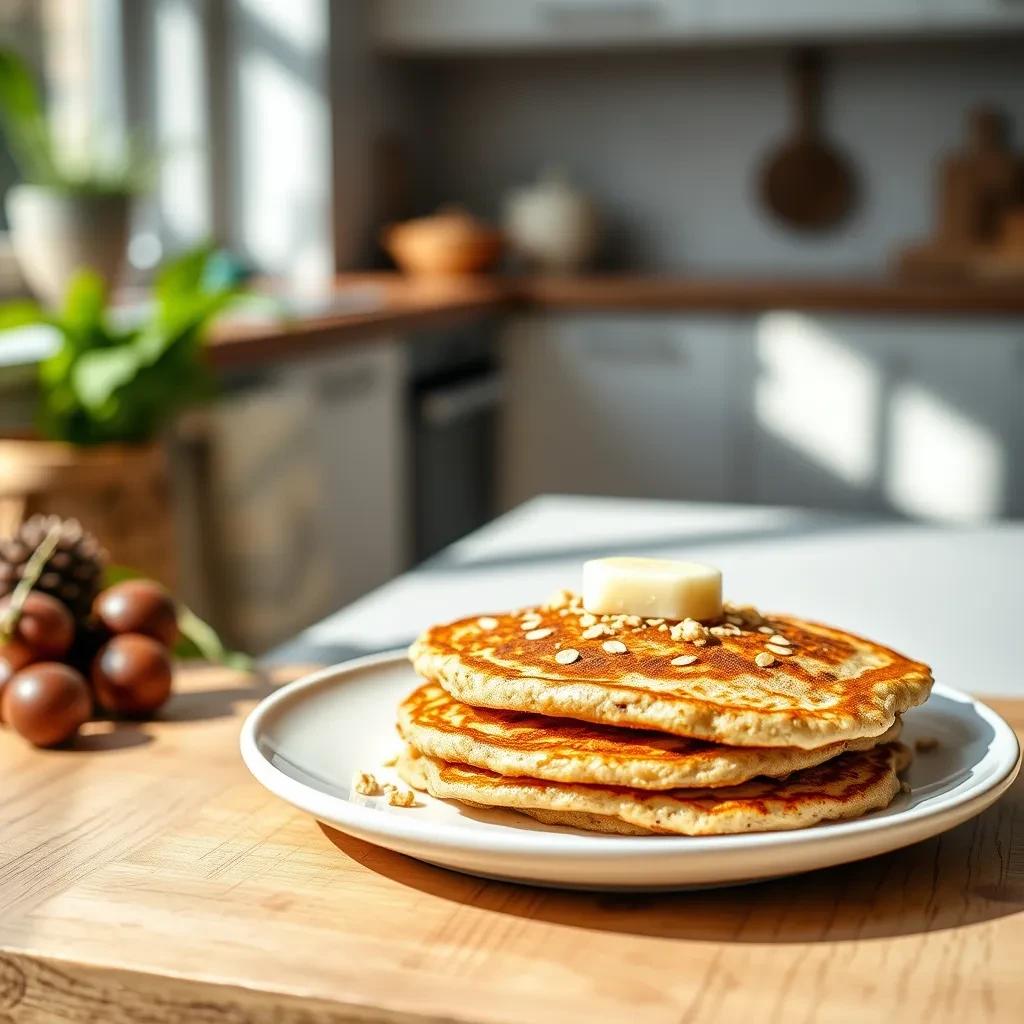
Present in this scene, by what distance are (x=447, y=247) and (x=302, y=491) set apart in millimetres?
1274

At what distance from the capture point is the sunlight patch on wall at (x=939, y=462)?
12.1 feet

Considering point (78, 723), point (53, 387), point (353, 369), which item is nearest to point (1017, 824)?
point (78, 723)

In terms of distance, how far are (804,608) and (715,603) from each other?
0.50m

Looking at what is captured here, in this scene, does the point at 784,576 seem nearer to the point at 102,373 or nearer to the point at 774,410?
the point at 102,373

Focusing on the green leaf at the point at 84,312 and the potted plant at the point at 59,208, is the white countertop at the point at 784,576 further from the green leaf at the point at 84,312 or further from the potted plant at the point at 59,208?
the potted plant at the point at 59,208

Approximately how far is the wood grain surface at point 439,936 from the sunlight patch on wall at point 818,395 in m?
3.15

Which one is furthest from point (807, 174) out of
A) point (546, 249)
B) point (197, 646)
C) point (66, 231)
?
point (197, 646)

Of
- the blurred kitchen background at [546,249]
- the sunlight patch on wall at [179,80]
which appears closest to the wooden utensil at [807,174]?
the blurred kitchen background at [546,249]

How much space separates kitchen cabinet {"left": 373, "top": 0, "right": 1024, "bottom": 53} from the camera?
3.90m

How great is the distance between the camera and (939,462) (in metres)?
3.72

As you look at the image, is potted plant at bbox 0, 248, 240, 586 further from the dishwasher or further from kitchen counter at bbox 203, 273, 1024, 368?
the dishwasher

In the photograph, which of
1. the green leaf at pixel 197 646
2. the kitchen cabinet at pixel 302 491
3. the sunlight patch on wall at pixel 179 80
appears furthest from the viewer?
the sunlight patch on wall at pixel 179 80

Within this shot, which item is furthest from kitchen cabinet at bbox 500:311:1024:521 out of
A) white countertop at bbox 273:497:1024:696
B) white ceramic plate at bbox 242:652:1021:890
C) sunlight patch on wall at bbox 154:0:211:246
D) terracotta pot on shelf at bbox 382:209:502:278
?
white ceramic plate at bbox 242:652:1021:890

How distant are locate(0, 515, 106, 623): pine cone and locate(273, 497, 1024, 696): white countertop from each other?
0.20 m
